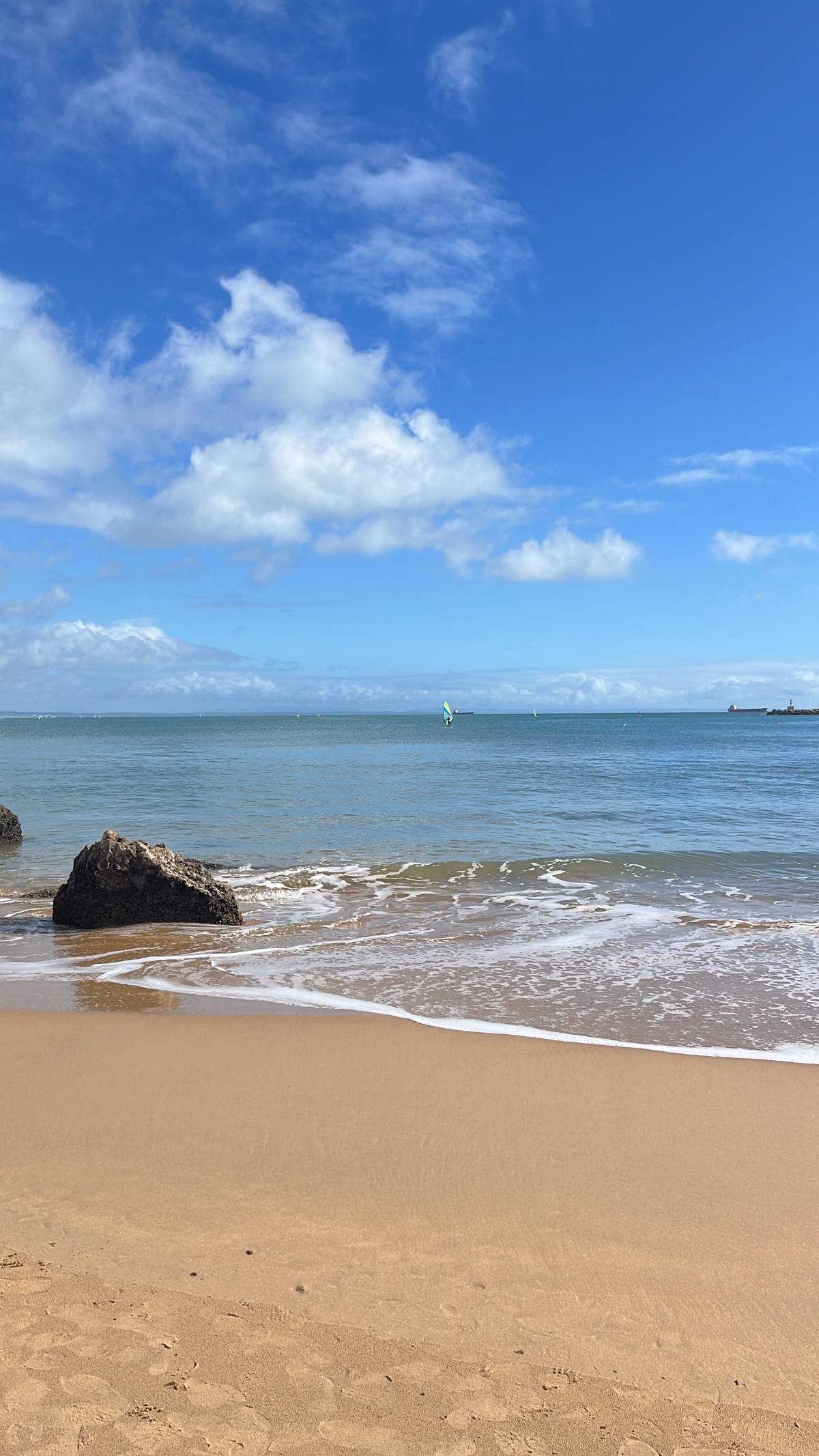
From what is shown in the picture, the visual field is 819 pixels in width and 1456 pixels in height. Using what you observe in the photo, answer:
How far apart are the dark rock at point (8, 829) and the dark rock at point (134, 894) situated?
7.44 meters

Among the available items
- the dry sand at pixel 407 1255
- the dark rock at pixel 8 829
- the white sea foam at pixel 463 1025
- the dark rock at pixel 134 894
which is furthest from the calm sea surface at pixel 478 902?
the dry sand at pixel 407 1255

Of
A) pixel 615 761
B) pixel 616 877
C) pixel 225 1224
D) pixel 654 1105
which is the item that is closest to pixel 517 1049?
pixel 654 1105

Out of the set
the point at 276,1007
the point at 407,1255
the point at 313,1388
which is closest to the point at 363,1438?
the point at 313,1388

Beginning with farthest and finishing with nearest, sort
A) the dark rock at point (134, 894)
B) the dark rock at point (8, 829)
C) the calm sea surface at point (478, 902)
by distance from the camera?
the dark rock at point (8, 829) < the dark rock at point (134, 894) < the calm sea surface at point (478, 902)

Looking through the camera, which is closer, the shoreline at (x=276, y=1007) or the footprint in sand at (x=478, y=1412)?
the footprint in sand at (x=478, y=1412)

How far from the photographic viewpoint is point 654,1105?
17.6ft

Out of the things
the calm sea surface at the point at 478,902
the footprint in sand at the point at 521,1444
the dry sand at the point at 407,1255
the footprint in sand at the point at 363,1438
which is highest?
the footprint in sand at the point at 363,1438

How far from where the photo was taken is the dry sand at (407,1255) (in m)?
2.80

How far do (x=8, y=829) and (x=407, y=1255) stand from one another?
16.2m

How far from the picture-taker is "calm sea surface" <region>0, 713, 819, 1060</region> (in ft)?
25.7

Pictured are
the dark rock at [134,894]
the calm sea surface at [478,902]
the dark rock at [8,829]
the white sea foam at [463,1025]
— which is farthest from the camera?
the dark rock at [8,829]

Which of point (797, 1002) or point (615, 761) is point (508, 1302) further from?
point (615, 761)

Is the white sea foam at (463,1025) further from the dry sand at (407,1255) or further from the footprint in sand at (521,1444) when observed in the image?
the footprint in sand at (521,1444)

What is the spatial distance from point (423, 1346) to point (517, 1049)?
3355 mm
